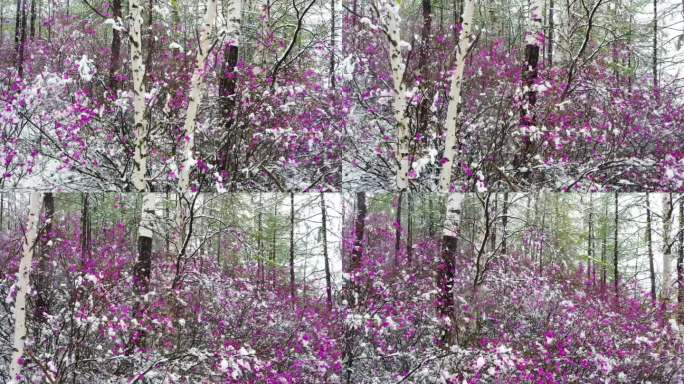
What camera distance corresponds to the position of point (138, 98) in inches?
162

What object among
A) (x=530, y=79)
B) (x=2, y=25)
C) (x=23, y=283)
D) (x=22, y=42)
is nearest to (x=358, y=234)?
(x=530, y=79)

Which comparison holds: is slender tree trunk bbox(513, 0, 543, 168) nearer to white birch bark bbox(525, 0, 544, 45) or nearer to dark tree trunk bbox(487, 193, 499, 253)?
white birch bark bbox(525, 0, 544, 45)

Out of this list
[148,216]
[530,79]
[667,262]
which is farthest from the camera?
[667,262]

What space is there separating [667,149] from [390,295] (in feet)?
8.73

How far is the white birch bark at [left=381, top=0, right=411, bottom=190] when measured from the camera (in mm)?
3984

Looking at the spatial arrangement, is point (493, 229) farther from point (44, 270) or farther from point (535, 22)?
point (44, 270)

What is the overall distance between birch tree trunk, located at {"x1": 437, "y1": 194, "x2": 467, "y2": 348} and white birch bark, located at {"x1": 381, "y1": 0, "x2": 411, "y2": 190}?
589 millimetres

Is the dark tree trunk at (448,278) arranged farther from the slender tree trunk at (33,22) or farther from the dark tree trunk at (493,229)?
the slender tree trunk at (33,22)

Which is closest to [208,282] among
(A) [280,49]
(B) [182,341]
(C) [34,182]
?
(B) [182,341]

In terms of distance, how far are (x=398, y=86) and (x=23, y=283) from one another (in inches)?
134

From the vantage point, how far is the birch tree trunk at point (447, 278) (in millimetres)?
4363

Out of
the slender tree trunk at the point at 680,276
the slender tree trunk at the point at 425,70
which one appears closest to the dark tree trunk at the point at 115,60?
the slender tree trunk at the point at 425,70

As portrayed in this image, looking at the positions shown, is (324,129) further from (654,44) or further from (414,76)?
(654,44)

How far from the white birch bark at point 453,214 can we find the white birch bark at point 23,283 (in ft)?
11.0
